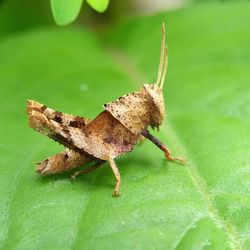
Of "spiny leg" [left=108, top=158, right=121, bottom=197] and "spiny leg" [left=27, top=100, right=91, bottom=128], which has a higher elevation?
"spiny leg" [left=27, top=100, right=91, bottom=128]

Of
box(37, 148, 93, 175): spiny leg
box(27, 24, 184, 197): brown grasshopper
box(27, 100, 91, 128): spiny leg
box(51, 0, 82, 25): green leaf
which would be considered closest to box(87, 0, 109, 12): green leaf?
box(51, 0, 82, 25): green leaf

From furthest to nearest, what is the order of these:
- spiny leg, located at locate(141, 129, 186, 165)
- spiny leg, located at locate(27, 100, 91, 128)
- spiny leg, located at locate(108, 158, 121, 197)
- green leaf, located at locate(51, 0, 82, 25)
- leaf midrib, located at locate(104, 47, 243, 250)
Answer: spiny leg, located at locate(141, 129, 186, 165), spiny leg, located at locate(27, 100, 91, 128), spiny leg, located at locate(108, 158, 121, 197), green leaf, located at locate(51, 0, 82, 25), leaf midrib, located at locate(104, 47, 243, 250)

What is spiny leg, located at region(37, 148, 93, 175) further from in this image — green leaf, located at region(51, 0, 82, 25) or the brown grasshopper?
green leaf, located at region(51, 0, 82, 25)

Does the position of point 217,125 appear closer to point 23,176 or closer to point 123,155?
point 123,155

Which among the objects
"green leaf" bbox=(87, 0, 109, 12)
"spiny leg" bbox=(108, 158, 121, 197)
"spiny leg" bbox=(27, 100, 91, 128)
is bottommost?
"spiny leg" bbox=(108, 158, 121, 197)

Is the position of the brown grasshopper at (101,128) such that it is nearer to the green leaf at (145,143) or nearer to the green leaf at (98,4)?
the green leaf at (145,143)

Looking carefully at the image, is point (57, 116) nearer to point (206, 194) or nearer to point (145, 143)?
point (145, 143)

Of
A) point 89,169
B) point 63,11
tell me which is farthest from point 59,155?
point 63,11

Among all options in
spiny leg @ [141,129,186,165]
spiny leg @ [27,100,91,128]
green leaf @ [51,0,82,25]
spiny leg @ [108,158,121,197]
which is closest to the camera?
green leaf @ [51,0,82,25]
